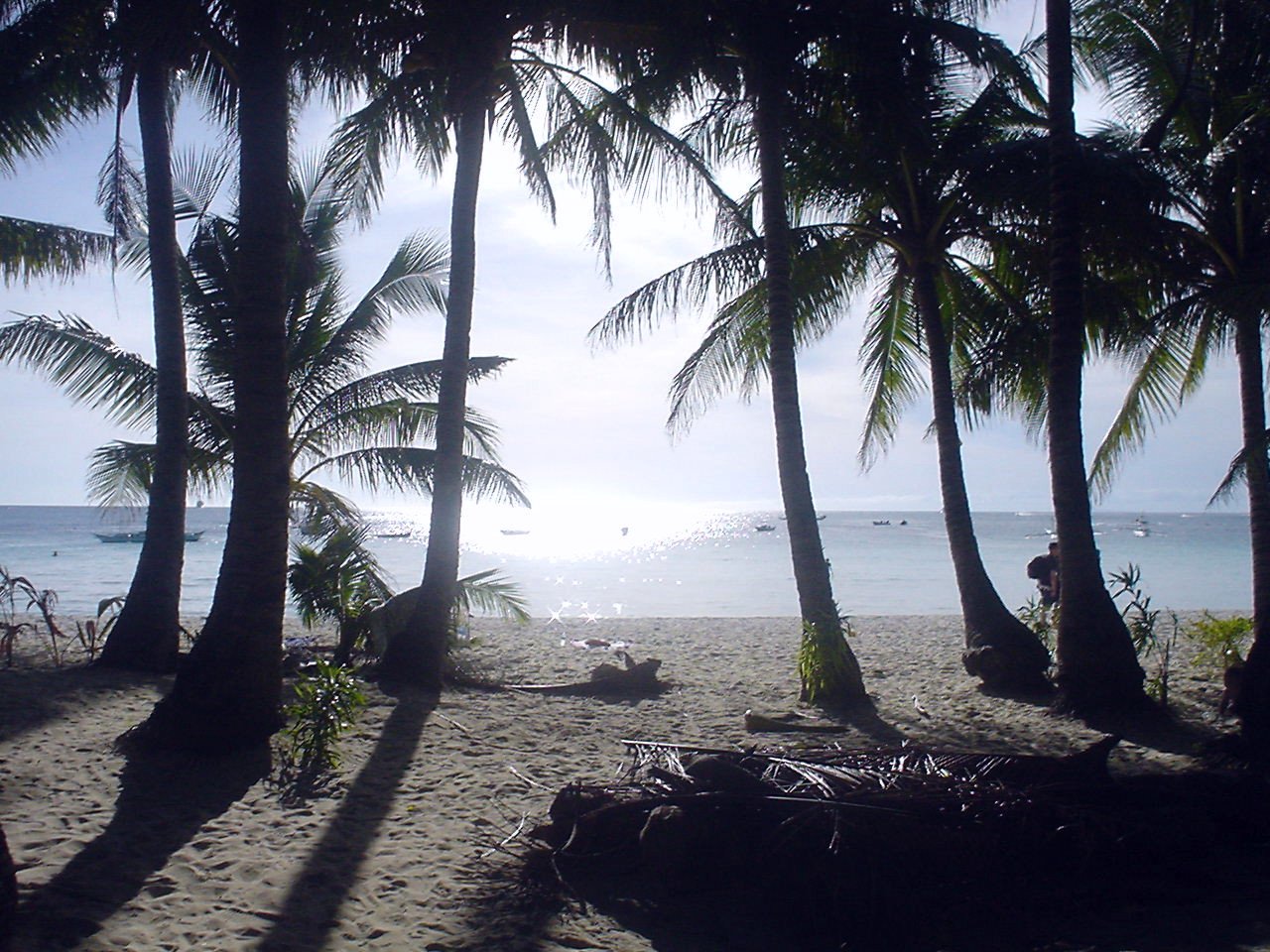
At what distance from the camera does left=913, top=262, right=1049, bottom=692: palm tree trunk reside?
9453mm

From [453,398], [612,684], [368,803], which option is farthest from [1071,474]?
[368,803]

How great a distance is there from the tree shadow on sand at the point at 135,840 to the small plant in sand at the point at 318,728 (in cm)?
22

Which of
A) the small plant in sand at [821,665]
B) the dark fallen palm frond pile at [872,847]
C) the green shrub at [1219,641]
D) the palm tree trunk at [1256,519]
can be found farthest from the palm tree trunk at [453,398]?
the green shrub at [1219,641]

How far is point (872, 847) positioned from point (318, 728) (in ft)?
12.1

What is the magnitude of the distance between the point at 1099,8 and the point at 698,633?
1057cm

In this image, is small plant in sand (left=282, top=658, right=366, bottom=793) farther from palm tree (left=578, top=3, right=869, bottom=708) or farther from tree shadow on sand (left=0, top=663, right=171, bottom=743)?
palm tree (left=578, top=3, right=869, bottom=708)

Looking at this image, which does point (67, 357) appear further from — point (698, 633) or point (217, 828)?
point (698, 633)

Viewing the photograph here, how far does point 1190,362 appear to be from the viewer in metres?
12.3

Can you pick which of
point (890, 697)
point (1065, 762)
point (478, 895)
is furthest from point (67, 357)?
point (1065, 762)

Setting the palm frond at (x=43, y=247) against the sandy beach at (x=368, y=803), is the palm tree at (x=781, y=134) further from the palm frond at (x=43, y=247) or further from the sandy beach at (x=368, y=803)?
the palm frond at (x=43, y=247)

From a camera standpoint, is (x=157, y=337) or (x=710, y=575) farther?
(x=710, y=575)

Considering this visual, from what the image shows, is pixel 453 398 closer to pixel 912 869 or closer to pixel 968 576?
pixel 968 576

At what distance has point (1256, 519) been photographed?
31.0 ft

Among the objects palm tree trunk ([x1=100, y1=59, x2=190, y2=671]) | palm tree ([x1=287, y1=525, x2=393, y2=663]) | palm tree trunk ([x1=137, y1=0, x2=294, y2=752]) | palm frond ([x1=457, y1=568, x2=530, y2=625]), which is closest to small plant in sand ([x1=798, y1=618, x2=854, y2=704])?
palm frond ([x1=457, y1=568, x2=530, y2=625])
